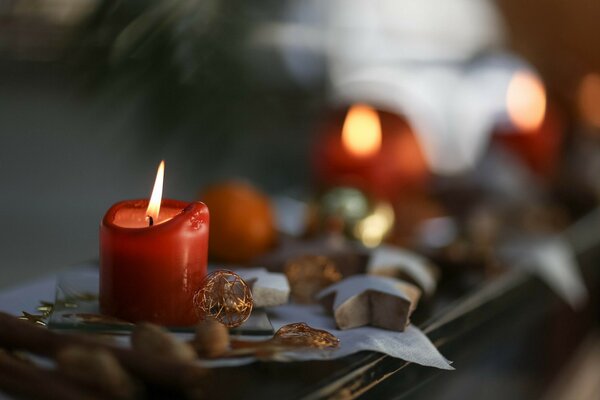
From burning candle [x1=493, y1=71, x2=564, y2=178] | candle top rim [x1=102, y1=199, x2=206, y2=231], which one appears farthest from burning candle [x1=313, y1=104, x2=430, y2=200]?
candle top rim [x1=102, y1=199, x2=206, y2=231]

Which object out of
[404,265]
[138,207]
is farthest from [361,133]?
[138,207]

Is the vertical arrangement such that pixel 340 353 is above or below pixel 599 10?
below

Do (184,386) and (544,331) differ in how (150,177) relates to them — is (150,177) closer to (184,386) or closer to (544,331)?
(544,331)

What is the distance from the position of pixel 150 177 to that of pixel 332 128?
79 centimetres

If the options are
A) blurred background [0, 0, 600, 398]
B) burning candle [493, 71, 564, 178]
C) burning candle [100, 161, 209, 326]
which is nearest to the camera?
burning candle [100, 161, 209, 326]

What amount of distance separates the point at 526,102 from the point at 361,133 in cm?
39

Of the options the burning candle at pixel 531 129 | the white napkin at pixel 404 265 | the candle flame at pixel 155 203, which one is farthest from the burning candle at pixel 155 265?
the burning candle at pixel 531 129

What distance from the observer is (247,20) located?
3.57 feet

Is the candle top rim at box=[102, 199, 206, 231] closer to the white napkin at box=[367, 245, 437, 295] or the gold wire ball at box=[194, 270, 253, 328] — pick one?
the gold wire ball at box=[194, 270, 253, 328]

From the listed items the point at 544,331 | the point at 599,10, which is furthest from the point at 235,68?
the point at 599,10

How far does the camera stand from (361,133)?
0.96m

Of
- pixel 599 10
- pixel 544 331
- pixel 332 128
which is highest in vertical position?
pixel 599 10

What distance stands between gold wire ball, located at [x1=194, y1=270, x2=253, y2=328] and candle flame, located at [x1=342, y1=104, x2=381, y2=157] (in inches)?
19.2

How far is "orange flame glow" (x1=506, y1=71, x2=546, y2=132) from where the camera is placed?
3.88 feet
